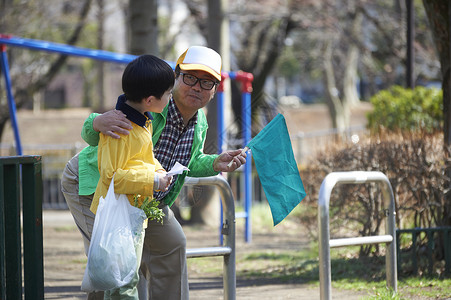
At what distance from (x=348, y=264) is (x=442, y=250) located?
33.3 inches

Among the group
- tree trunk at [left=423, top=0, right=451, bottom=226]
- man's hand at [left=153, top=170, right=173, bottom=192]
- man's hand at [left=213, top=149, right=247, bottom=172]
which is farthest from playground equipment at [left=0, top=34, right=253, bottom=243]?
man's hand at [left=153, top=170, right=173, bottom=192]

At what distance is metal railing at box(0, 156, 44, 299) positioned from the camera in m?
3.16

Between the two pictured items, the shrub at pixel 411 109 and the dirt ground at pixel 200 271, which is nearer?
the dirt ground at pixel 200 271

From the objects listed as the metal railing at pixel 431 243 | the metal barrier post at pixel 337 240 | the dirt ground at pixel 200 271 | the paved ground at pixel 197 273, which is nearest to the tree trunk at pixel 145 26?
the dirt ground at pixel 200 271

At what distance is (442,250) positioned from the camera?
566 cm

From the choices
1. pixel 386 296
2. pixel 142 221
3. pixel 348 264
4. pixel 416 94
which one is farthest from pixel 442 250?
pixel 416 94

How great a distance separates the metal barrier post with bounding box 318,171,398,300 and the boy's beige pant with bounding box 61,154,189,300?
906mm

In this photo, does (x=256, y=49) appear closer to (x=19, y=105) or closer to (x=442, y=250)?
(x=19, y=105)

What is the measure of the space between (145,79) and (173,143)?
1.64 ft

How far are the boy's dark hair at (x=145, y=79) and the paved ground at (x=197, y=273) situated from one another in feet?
8.45

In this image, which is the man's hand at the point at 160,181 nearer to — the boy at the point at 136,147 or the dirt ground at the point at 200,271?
the boy at the point at 136,147

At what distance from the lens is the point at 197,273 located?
6324 mm

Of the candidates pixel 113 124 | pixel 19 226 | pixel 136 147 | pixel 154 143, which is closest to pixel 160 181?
pixel 136 147

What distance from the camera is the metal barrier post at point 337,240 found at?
12.7ft
